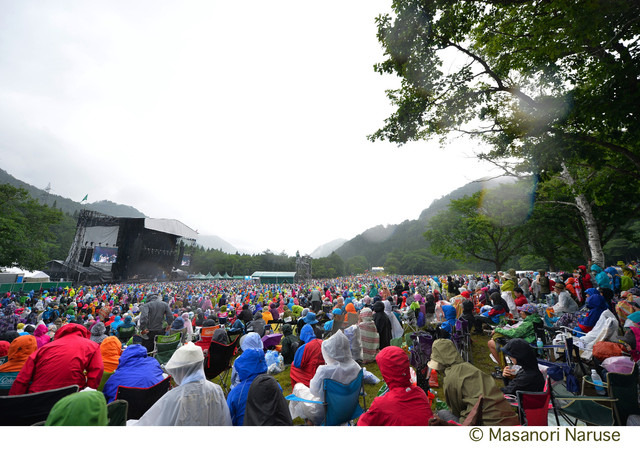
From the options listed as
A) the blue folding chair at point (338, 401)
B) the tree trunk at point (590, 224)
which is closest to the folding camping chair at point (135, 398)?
the blue folding chair at point (338, 401)

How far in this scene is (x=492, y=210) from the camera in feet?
71.9

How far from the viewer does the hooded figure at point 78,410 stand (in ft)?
5.14

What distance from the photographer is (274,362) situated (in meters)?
5.72

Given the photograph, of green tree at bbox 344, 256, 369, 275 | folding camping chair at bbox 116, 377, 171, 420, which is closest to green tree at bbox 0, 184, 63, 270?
folding camping chair at bbox 116, 377, 171, 420

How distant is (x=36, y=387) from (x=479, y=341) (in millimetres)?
8733

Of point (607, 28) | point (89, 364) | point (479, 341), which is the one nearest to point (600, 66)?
point (607, 28)

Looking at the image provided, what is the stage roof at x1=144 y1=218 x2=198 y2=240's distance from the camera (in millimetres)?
39516

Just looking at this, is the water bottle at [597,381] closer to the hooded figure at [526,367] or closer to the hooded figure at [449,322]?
the hooded figure at [526,367]

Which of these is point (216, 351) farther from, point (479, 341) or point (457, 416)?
point (479, 341)

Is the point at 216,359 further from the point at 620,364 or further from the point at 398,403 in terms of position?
the point at 620,364

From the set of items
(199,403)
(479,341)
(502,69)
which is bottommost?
(479,341)

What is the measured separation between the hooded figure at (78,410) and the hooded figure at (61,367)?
1.63 metres

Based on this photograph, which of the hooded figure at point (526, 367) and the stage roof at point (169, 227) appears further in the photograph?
the stage roof at point (169, 227)

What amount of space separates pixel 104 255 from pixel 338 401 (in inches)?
1748
